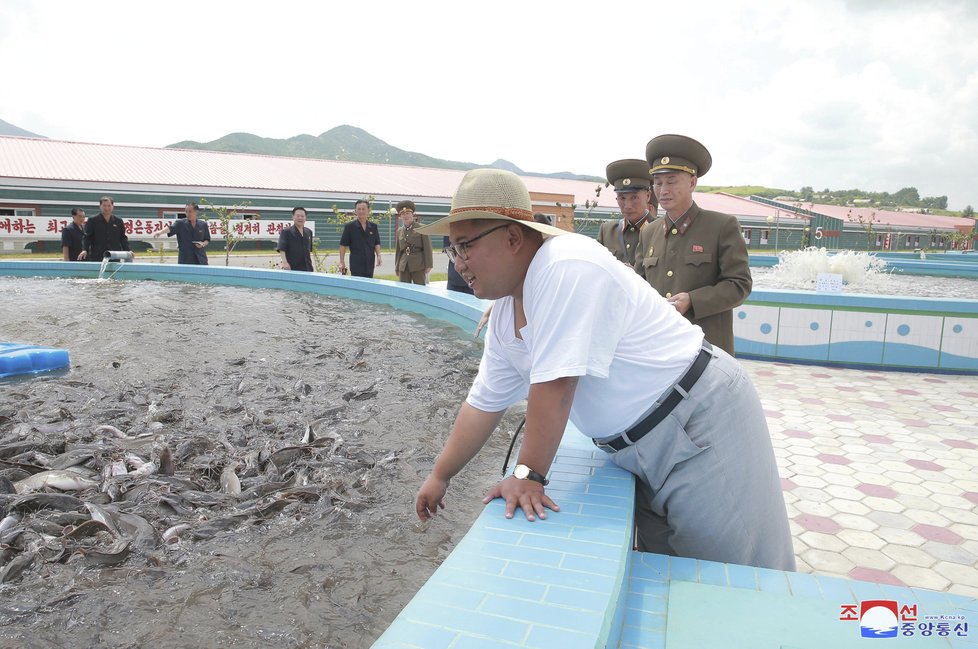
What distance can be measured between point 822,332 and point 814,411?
94.7 inches

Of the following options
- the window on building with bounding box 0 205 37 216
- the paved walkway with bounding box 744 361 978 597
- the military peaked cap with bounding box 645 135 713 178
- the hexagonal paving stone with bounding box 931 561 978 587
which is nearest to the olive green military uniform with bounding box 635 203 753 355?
the military peaked cap with bounding box 645 135 713 178

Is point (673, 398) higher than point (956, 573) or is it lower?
higher

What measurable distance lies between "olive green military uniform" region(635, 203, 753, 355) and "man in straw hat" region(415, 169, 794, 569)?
1565 millimetres

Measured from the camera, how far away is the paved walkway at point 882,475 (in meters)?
3.04

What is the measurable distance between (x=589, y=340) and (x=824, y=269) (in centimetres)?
1313

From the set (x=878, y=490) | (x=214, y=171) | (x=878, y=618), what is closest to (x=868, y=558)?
(x=878, y=490)

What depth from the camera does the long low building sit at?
25.9m

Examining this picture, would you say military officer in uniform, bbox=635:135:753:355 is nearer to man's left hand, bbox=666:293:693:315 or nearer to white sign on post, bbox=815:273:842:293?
man's left hand, bbox=666:293:693:315

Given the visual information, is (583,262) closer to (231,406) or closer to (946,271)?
(231,406)

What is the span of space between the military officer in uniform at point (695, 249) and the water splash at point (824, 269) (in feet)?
32.1

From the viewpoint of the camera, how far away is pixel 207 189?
29062 millimetres

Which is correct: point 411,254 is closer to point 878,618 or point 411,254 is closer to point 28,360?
point 28,360

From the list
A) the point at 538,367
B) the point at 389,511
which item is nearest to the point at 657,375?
the point at 538,367

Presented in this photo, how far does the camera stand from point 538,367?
1.66 meters
